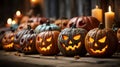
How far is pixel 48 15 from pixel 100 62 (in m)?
5.93

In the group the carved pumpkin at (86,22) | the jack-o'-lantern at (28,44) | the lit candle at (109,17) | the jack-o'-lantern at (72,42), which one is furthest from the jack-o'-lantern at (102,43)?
the jack-o'-lantern at (28,44)

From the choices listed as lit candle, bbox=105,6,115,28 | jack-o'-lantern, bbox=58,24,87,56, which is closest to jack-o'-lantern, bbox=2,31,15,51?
jack-o'-lantern, bbox=58,24,87,56

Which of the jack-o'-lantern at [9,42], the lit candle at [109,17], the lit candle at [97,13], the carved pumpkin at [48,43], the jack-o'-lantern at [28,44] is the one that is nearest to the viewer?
the carved pumpkin at [48,43]

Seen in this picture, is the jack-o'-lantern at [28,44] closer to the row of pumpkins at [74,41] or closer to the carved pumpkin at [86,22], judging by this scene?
the row of pumpkins at [74,41]

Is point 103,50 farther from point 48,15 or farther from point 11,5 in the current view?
point 11,5

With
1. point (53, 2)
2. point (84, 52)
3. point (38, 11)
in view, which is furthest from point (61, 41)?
point (38, 11)

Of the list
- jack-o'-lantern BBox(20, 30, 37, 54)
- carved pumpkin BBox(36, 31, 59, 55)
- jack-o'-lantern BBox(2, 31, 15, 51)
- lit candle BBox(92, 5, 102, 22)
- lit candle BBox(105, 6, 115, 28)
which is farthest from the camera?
jack-o'-lantern BBox(2, 31, 15, 51)

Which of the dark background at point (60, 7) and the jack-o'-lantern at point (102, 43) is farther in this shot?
the dark background at point (60, 7)

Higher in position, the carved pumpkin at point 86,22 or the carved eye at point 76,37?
the carved pumpkin at point 86,22

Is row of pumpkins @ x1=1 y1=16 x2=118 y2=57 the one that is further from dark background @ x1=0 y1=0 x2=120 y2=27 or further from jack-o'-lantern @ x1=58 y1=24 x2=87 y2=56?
dark background @ x1=0 y1=0 x2=120 y2=27

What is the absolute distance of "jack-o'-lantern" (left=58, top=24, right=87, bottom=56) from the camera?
16.0 ft

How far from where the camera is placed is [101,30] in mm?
4688

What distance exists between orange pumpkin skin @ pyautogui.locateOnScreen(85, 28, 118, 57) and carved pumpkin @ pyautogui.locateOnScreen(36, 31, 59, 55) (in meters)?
0.78

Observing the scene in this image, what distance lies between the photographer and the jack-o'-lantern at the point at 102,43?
4582 millimetres
